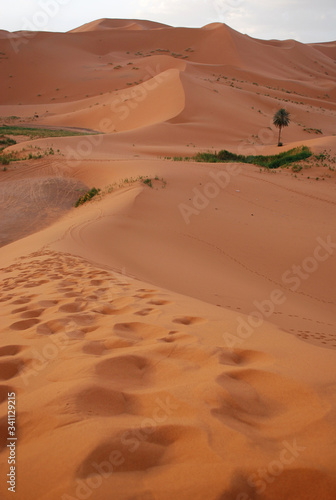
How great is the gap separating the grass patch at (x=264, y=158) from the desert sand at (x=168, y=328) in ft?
4.20

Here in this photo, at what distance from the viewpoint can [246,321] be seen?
3227mm

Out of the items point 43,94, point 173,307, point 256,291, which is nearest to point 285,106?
point 43,94

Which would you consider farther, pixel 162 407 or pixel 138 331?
pixel 138 331

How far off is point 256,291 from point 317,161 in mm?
12413

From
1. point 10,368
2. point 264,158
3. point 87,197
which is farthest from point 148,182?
point 264,158

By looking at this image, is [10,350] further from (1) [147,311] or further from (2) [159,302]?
(2) [159,302]

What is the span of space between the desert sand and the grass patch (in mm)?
1281

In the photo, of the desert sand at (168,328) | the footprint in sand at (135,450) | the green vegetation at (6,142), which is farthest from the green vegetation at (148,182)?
the green vegetation at (6,142)

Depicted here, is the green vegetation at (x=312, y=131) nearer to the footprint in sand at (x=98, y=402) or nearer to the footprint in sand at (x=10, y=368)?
the footprint in sand at (x=10, y=368)

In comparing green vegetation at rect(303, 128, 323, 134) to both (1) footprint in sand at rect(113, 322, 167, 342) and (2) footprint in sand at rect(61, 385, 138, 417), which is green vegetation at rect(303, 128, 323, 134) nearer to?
(1) footprint in sand at rect(113, 322, 167, 342)

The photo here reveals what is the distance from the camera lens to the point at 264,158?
61.0 ft

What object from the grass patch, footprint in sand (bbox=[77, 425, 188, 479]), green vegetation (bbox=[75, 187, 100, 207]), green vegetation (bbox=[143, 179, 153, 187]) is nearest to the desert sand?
footprint in sand (bbox=[77, 425, 188, 479])

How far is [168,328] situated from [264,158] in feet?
56.1

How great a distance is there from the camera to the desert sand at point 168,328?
150 cm
